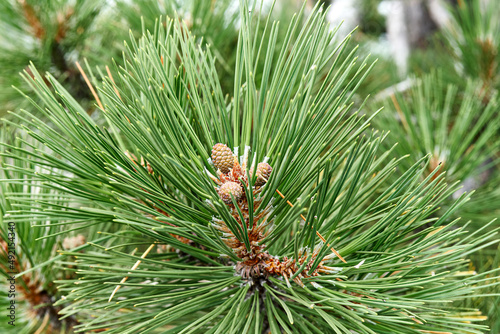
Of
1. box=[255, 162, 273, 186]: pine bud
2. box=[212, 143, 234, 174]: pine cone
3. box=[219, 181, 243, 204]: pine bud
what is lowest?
box=[219, 181, 243, 204]: pine bud

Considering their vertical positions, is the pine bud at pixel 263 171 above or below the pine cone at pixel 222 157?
below

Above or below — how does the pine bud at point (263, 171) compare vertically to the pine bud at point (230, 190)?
above

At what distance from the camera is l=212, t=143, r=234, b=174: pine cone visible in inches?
13.3

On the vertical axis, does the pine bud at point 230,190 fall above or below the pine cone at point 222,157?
below

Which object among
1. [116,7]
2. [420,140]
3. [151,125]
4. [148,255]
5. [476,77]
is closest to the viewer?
[151,125]

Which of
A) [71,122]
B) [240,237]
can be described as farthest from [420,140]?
[71,122]

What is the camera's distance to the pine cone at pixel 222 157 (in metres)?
0.34

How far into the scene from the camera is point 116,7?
0.75 metres

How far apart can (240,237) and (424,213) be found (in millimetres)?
171

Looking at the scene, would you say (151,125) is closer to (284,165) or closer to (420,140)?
(284,165)

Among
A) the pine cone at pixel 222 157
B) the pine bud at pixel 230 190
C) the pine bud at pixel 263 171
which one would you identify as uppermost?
the pine cone at pixel 222 157

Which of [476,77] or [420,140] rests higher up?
[476,77]

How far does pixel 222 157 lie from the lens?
1.11 ft

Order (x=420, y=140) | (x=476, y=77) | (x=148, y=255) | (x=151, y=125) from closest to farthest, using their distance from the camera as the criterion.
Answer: (x=151, y=125), (x=148, y=255), (x=420, y=140), (x=476, y=77)
